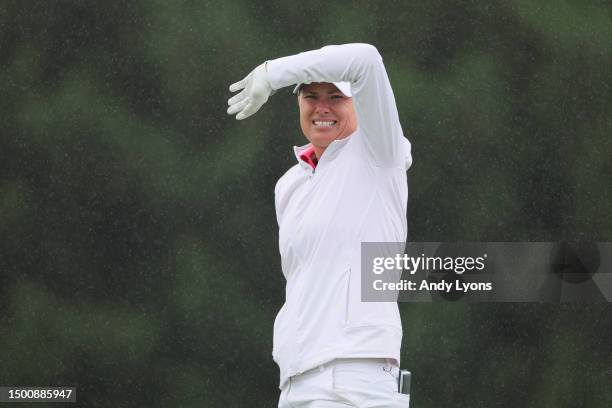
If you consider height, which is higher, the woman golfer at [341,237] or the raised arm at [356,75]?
the raised arm at [356,75]

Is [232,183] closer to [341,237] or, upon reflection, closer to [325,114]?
[325,114]

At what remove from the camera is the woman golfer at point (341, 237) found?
Answer: 2.78 meters

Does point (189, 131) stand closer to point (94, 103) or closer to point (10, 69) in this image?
point (94, 103)

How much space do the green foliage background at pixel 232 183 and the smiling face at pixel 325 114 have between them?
324 cm

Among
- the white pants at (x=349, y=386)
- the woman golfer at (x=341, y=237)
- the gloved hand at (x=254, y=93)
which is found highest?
the gloved hand at (x=254, y=93)

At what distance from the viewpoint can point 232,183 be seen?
6367 millimetres

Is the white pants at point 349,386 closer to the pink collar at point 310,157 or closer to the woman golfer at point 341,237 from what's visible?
the woman golfer at point 341,237

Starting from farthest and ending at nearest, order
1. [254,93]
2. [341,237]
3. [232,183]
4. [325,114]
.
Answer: [232,183], [325,114], [341,237], [254,93]

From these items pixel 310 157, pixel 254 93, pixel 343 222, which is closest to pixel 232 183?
pixel 310 157

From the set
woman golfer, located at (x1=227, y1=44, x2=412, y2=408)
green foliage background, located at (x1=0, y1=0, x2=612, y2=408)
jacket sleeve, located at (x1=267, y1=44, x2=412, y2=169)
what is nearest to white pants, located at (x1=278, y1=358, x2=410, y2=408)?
woman golfer, located at (x1=227, y1=44, x2=412, y2=408)

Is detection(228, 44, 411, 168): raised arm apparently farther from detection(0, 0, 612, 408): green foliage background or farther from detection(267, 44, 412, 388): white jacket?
detection(0, 0, 612, 408): green foliage background

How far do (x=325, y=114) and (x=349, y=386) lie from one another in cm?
74

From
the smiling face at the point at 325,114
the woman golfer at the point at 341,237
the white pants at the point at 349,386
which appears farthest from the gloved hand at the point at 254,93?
the white pants at the point at 349,386

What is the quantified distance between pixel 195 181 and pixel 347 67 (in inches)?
144
